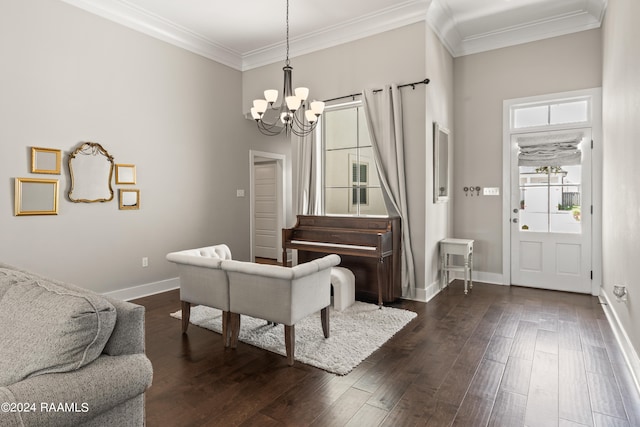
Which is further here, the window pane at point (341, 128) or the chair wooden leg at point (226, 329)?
the window pane at point (341, 128)

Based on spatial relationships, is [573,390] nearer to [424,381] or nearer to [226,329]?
[424,381]

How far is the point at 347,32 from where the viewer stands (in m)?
4.78

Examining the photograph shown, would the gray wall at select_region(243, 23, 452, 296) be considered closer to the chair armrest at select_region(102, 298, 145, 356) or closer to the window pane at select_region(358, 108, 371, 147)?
the window pane at select_region(358, 108, 371, 147)

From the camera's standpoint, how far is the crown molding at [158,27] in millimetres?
4117

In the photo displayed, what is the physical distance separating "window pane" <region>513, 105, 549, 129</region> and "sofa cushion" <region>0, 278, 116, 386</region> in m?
5.25

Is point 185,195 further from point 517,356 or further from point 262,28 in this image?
point 517,356

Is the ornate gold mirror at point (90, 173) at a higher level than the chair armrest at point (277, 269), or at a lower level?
higher

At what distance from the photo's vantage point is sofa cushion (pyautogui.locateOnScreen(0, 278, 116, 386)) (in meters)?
1.20

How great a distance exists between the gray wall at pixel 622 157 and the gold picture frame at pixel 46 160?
4933mm

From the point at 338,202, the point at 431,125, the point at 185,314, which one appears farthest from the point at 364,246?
the point at 185,314

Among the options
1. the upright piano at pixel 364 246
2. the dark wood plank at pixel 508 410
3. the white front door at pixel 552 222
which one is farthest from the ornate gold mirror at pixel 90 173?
the white front door at pixel 552 222

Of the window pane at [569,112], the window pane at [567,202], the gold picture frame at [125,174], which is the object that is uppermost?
the window pane at [569,112]

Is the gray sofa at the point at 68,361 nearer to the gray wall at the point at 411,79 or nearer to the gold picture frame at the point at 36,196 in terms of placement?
the gold picture frame at the point at 36,196

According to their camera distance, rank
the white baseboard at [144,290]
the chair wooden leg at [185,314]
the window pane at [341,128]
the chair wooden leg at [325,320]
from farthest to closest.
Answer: the window pane at [341,128] < the white baseboard at [144,290] < the chair wooden leg at [185,314] < the chair wooden leg at [325,320]
